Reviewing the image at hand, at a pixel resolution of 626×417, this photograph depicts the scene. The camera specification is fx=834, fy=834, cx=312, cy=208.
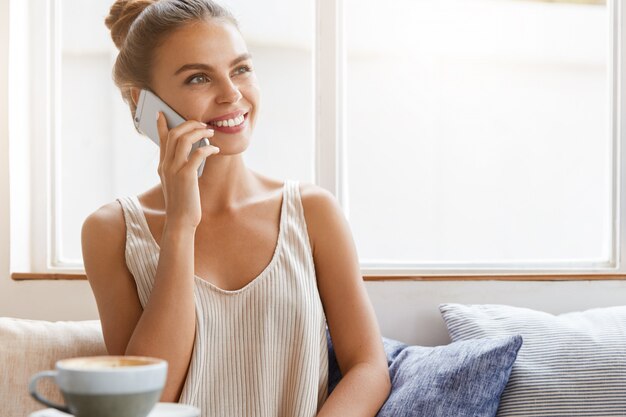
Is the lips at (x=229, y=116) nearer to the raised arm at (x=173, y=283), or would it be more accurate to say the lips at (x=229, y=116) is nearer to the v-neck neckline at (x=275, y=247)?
the raised arm at (x=173, y=283)

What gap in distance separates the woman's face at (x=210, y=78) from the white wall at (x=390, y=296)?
0.59 m

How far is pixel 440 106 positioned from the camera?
2.30m

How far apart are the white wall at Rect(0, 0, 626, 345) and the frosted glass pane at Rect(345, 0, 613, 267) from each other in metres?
0.19

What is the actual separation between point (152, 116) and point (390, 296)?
75 cm

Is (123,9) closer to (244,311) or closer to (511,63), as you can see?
(244,311)

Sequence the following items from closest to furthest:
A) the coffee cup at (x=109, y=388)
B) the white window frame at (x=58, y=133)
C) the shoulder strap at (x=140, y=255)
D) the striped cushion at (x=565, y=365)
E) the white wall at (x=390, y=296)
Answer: the coffee cup at (x=109, y=388)
the striped cushion at (x=565, y=365)
the shoulder strap at (x=140, y=255)
the white wall at (x=390, y=296)
the white window frame at (x=58, y=133)

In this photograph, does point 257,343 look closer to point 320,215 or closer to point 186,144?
point 320,215

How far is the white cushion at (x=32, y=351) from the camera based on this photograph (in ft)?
5.44

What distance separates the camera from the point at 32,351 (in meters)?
1.71

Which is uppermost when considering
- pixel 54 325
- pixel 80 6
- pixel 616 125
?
pixel 80 6

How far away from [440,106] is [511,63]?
0.23 metres

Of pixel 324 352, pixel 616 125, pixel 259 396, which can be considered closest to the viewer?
pixel 259 396

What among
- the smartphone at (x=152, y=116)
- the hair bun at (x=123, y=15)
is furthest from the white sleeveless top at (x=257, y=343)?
the hair bun at (x=123, y=15)

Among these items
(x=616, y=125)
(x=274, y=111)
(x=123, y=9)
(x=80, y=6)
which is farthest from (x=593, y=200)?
(x=80, y=6)
